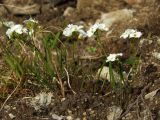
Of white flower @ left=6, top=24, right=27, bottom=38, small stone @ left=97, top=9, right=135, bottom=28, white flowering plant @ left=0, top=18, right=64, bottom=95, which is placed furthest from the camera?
small stone @ left=97, top=9, right=135, bottom=28

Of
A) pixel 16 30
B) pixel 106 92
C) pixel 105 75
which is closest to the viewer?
pixel 16 30

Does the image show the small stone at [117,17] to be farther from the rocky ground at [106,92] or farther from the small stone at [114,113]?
the small stone at [114,113]

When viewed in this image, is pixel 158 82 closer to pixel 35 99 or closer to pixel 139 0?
pixel 35 99

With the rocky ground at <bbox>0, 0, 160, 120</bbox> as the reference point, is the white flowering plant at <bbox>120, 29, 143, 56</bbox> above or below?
above

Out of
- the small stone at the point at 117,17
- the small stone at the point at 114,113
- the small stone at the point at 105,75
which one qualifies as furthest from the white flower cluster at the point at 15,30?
the small stone at the point at 117,17

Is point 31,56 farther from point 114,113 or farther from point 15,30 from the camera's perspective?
point 114,113

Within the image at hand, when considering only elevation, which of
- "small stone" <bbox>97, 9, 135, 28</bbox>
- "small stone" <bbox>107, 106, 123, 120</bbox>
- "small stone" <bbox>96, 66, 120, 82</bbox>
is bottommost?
"small stone" <bbox>107, 106, 123, 120</bbox>

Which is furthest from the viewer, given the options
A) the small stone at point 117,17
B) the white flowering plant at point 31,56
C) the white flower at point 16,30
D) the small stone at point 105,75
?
the small stone at point 117,17

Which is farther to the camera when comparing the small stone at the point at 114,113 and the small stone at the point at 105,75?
the small stone at the point at 105,75

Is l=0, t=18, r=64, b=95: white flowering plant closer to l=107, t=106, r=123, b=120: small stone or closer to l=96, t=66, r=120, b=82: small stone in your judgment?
l=96, t=66, r=120, b=82: small stone

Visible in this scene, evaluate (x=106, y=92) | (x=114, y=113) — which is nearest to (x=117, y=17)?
(x=106, y=92)

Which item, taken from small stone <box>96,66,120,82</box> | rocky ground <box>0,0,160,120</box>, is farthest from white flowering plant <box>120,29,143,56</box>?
small stone <box>96,66,120,82</box>

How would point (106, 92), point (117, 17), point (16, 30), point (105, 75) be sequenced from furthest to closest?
point (117, 17)
point (105, 75)
point (106, 92)
point (16, 30)

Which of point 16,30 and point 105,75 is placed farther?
point 105,75
